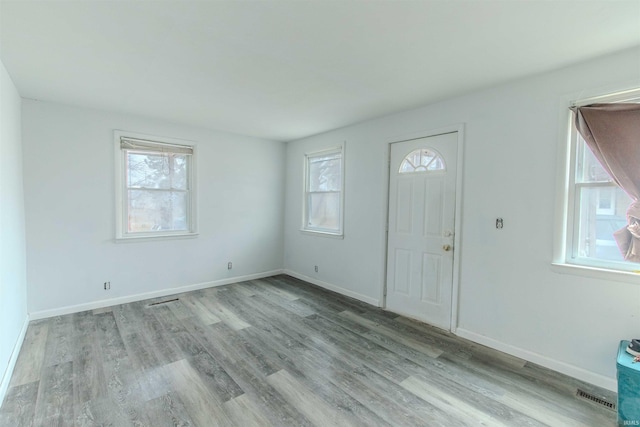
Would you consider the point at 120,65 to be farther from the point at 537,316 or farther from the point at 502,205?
the point at 537,316

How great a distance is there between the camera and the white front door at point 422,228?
3.18 metres

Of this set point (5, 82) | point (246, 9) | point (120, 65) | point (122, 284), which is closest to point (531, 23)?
point (246, 9)

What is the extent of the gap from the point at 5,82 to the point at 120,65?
982 mm

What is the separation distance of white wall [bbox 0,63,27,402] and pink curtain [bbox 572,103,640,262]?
453 cm

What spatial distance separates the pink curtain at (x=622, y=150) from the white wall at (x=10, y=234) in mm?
4526

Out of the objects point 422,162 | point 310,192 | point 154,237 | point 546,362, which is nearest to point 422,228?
point 422,162

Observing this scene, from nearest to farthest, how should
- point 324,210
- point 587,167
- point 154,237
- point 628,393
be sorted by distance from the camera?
point 628,393 → point 587,167 → point 154,237 → point 324,210

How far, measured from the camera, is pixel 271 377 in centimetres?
233

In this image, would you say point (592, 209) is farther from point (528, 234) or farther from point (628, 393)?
point (628, 393)

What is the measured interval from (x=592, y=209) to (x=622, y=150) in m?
0.47

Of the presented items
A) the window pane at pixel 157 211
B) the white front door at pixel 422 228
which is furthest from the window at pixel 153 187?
the white front door at pixel 422 228

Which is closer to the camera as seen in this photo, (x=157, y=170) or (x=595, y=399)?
(x=595, y=399)

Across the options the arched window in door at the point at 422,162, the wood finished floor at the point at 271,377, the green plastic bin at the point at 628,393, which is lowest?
the wood finished floor at the point at 271,377

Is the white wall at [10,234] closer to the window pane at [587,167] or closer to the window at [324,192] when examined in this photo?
the window at [324,192]
